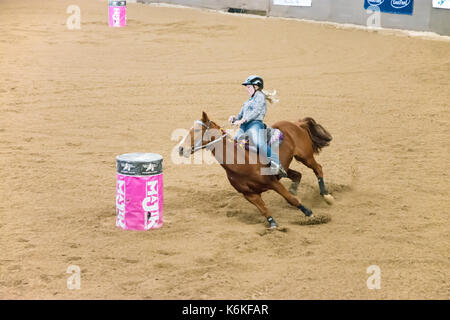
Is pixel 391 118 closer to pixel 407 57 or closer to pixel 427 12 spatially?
pixel 407 57

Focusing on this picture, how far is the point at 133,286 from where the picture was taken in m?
7.28

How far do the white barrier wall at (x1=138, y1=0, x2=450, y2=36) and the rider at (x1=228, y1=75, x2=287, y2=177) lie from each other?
43.7 feet

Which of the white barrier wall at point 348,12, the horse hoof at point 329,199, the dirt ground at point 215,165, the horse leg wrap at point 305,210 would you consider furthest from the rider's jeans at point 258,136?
the white barrier wall at point 348,12

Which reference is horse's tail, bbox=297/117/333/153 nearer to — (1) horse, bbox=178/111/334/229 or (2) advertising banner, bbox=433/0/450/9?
(1) horse, bbox=178/111/334/229

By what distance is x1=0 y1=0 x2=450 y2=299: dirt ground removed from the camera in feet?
24.9

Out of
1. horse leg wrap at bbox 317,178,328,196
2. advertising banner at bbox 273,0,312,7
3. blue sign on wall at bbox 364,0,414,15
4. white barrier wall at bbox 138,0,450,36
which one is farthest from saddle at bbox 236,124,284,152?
advertising banner at bbox 273,0,312,7

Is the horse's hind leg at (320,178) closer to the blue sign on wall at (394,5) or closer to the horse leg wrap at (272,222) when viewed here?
the horse leg wrap at (272,222)

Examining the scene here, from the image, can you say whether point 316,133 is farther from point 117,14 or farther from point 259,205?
point 117,14

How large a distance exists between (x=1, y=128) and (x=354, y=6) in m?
13.6

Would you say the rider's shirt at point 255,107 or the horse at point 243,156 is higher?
the rider's shirt at point 255,107

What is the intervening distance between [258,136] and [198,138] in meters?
0.91

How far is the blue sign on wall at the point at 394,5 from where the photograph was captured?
2114 cm

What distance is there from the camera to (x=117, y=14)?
24312mm

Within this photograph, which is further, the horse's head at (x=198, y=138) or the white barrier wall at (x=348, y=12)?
the white barrier wall at (x=348, y=12)
